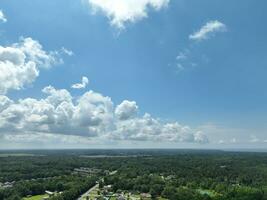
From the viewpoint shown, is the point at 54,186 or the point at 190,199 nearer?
the point at 190,199

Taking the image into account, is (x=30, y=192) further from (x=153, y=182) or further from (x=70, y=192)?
(x=153, y=182)

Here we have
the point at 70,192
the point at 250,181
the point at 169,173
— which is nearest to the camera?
the point at 70,192

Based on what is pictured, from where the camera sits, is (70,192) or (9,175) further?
(9,175)

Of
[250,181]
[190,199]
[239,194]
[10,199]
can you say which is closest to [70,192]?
[10,199]

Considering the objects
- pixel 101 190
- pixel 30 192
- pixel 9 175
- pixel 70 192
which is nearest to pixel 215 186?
pixel 101 190

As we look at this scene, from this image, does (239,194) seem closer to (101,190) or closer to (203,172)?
(101,190)

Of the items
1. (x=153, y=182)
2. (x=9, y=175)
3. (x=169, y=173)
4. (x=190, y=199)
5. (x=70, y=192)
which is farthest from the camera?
(x=169, y=173)

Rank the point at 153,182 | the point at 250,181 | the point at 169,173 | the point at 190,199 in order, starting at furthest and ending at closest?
1. the point at 169,173
2. the point at 250,181
3. the point at 153,182
4. the point at 190,199

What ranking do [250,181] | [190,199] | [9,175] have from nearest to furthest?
[190,199]
[250,181]
[9,175]
